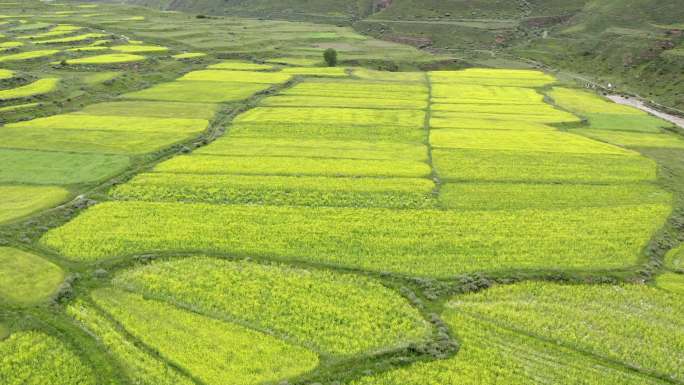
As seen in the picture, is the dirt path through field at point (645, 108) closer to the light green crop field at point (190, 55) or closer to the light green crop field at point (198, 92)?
the light green crop field at point (198, 92)

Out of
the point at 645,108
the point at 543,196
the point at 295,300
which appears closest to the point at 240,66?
the point at 645,108

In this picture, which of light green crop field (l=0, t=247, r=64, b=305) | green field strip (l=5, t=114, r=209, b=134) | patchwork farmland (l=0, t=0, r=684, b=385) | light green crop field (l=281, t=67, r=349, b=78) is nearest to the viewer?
patchwork farmland (l=0, t=0, r=684, b=385)

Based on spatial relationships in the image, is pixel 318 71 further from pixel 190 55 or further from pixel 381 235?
pixel 381 235

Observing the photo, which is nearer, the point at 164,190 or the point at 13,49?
the point at 164,190

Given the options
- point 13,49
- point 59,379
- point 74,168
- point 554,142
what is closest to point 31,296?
point 59,379

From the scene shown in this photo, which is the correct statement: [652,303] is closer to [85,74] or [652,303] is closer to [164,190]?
[164,190]

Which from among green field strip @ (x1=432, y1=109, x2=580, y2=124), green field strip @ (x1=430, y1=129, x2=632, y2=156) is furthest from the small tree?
green field strip @ (x1=430, y1=129, x2=632, y2=156)

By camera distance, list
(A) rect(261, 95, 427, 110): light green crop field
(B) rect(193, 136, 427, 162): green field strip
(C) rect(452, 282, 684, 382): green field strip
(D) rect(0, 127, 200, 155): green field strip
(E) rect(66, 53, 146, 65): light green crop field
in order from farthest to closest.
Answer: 1. (E) rect(66, 53, 146, 65): light green crop field
2. (A) rect(261, 95, 427, 110): light green crop field
3. (D) rect(0, 127, 200, 155): green field strip
4. (B) rect(193, 136, 427, 162): green field strip
5. (C) rect(452, 282, 684, 382): green field strip

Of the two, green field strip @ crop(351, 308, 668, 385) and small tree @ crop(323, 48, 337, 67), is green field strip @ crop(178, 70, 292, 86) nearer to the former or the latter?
small tree @ crop(323, 48, 337, 67)
